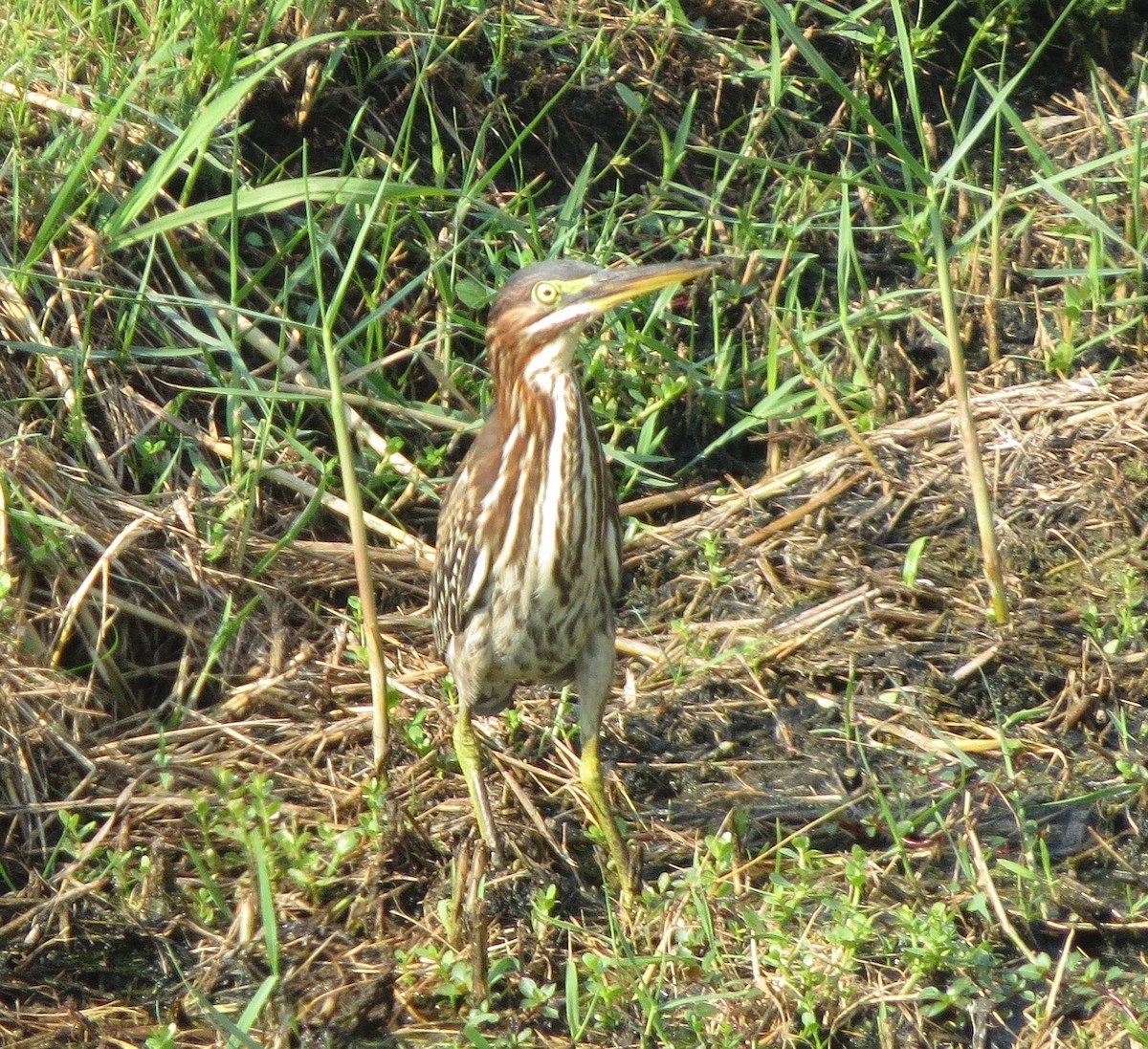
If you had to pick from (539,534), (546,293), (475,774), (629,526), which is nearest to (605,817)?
(475,774)

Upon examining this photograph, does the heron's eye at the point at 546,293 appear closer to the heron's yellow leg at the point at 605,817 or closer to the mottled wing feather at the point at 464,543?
the mottled wing feather at the point at 464,543

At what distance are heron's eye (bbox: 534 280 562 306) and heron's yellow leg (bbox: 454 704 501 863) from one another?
112 centimetres

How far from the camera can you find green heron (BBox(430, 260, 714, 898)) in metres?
4.05

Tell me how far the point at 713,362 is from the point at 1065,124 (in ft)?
5.65

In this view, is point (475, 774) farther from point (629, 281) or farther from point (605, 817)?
point (629, 281)

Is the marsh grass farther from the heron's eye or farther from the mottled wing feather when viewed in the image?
the heron's eye

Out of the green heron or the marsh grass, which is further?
the green heron

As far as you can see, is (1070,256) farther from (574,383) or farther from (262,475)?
(262,475)

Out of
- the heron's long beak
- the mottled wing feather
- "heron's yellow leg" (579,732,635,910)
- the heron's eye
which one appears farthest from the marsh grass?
the heron's long beak

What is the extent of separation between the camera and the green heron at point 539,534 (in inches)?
159

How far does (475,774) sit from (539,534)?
68 cm

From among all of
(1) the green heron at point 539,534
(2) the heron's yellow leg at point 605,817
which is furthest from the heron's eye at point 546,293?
(2) the heron's yellow leg at point 605,817

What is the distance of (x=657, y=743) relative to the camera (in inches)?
185

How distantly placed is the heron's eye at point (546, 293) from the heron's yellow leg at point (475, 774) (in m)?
1.12
